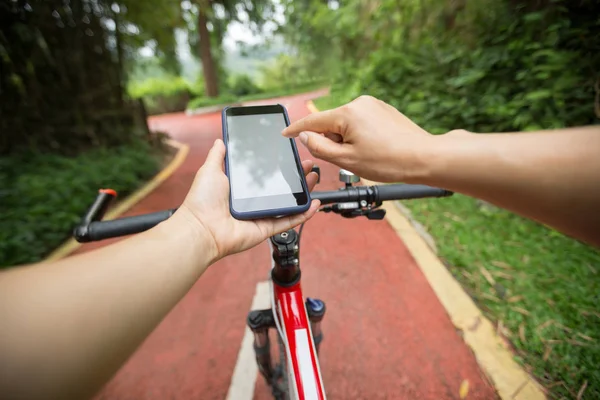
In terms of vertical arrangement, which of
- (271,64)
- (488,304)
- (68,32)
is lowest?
(488,304)

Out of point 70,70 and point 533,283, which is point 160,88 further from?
point 533,283

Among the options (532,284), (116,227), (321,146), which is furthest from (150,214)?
(532,284)

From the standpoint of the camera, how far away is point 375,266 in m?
3.05

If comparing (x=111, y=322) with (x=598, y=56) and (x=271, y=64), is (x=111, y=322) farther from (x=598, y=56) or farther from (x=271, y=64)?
(x=271, y=64)

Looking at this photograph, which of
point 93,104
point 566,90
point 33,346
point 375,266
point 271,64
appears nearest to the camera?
point 33,346

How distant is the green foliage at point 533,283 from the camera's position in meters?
1.98

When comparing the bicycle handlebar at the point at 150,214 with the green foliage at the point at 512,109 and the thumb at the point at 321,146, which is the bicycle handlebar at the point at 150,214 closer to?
the thumb at the point at 321,146

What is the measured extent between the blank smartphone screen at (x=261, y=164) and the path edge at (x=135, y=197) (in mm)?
3367

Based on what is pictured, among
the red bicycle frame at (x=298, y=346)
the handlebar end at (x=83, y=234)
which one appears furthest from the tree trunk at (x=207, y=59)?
the red bicycle frame at (x=298, y=346)

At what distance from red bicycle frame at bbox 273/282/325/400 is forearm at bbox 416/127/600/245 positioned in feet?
2.55

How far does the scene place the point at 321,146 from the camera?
106cm

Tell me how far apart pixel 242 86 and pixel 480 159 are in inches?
910

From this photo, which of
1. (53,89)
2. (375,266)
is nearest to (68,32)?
(53,89)

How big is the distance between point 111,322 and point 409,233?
3.33m
